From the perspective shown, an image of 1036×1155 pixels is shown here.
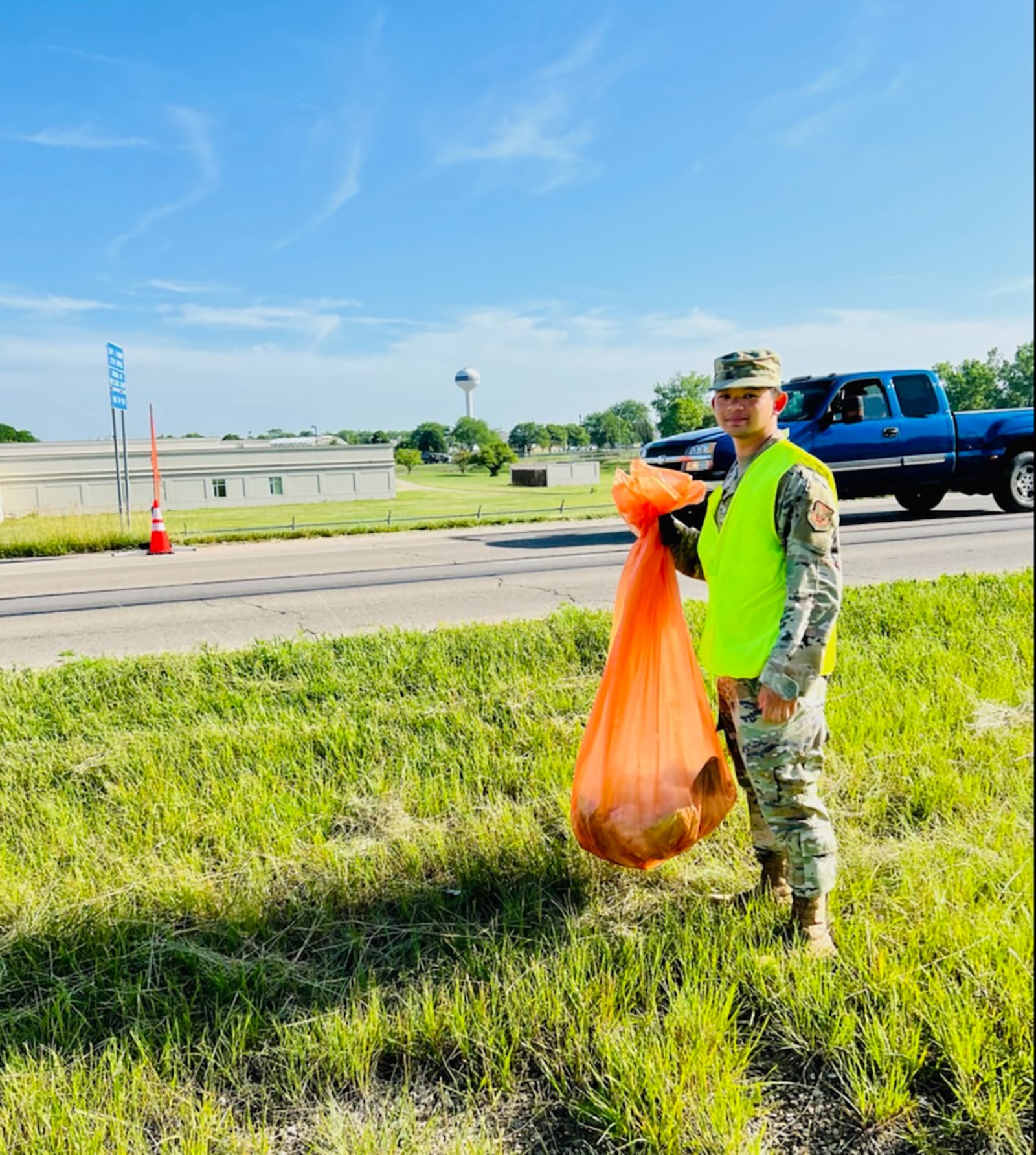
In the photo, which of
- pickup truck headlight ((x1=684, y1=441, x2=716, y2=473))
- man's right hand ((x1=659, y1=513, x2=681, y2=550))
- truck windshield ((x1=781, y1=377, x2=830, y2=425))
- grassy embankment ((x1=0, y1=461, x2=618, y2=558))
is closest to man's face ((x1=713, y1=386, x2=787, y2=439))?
man's right hand ((x1=659, y1=513, x2=681, y2=550))

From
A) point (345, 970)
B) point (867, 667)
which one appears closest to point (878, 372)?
point (867, 667)

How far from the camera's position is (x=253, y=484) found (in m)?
52.1

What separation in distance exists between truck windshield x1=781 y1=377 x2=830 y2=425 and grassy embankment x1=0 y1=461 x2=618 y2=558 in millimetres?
3623

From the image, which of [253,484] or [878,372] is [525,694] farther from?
[253,484]

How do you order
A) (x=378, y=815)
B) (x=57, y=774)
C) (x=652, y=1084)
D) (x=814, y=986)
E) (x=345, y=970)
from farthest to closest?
(x=57, y=774), (x=378, y=815), (x=345, y=970), (x=814, y=986), (x=652, y=1084)

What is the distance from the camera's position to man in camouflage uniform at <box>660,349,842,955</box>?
229 centimetres

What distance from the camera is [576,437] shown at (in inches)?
5812

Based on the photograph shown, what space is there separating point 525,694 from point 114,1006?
2550mm

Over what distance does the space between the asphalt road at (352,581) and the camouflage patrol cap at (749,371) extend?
4448 millimetres

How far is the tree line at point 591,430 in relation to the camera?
64.9 metres

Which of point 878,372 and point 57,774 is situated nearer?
point 57,774

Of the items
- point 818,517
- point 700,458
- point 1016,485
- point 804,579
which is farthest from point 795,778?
point 1016,485

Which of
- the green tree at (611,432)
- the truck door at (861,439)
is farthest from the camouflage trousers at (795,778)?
the green tree at (611,432)

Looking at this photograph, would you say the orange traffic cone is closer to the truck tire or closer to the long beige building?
the truck tire
